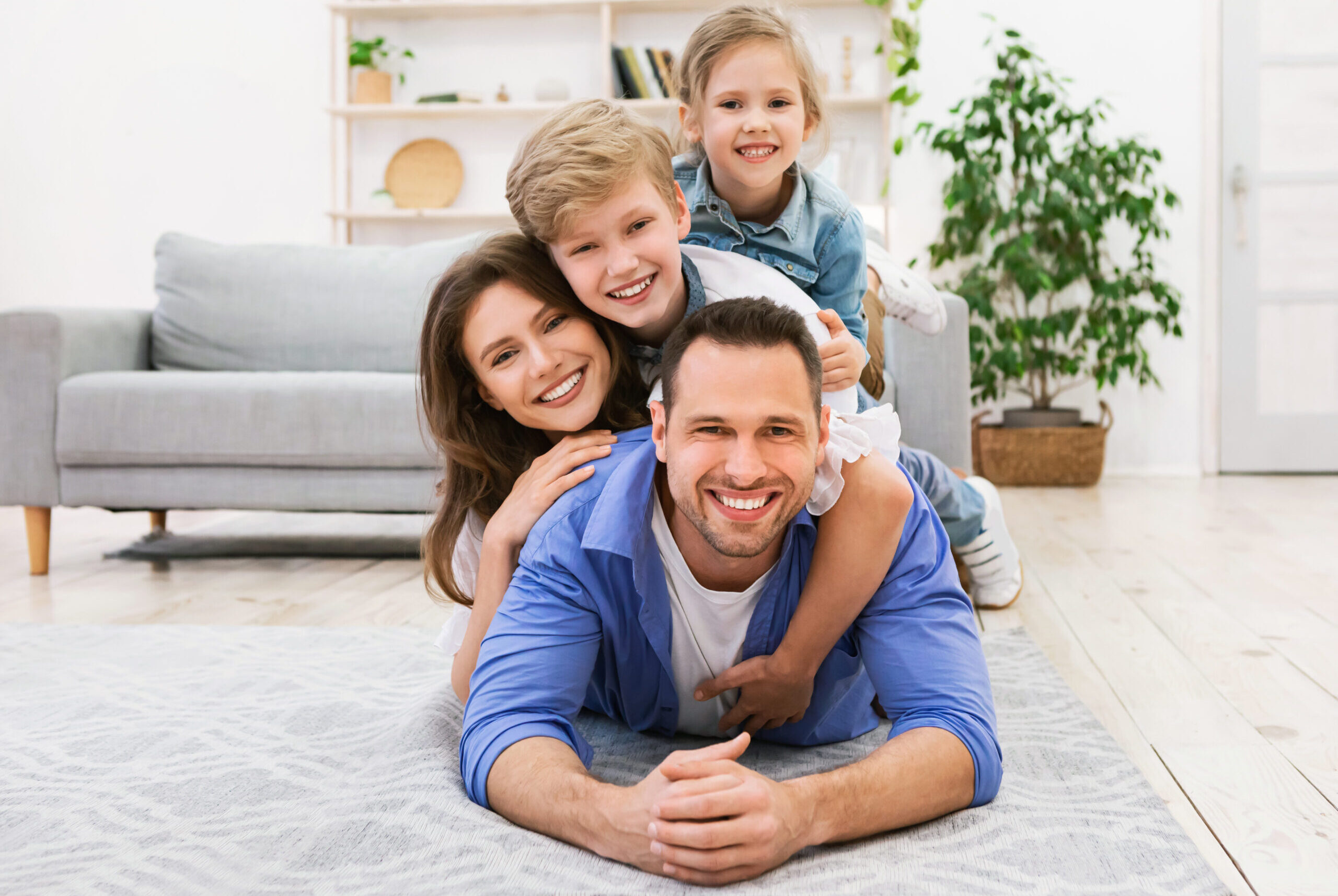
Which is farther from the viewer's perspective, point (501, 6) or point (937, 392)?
point (501, 6)

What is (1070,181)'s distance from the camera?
420 cm

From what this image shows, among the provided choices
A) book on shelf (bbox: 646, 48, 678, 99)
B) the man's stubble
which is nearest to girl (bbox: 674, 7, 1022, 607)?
the man's stubble

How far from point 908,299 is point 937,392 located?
44cm

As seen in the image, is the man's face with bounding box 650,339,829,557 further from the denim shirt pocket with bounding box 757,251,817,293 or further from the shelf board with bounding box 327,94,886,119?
the shelf board with bounding box 327,94,886,119

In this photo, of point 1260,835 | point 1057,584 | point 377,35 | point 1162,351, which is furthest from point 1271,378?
point 377,35

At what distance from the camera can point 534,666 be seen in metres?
1.21

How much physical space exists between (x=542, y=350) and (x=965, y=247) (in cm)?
345

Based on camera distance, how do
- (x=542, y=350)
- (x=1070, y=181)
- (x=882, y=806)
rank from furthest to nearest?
(x=1070, y=181) → (x=542, y=350) → (x=882, y=806)

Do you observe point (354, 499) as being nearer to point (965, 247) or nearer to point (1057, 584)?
point (1057, 584)

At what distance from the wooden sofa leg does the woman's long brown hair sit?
1.68 m

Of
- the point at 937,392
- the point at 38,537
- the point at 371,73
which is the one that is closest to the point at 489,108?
the point at 371,73

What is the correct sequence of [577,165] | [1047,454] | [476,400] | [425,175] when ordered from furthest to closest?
[425,175], [1047,454], [476,400], [577,165]

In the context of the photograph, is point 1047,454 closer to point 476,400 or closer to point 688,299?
point 688,299

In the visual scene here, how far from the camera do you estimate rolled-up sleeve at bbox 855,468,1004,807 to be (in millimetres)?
1189
